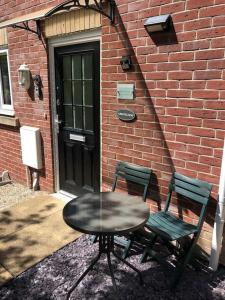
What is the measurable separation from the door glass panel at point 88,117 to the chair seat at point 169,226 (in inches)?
58.4

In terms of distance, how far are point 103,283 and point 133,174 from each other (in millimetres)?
1138

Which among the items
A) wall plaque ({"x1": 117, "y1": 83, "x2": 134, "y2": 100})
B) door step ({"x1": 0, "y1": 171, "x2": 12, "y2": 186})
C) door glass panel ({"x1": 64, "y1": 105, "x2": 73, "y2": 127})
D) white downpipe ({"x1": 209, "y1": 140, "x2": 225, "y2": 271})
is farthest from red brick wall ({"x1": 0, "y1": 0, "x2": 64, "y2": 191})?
white downpipe ({"x1": 209, "y1": 140, "x2": 225, "y2": 271})

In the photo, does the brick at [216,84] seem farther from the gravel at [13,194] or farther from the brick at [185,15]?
the gravel at [13,194]

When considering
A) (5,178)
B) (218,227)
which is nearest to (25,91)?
(5,178)

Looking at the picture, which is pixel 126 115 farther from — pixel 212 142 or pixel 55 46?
pixel 55 46

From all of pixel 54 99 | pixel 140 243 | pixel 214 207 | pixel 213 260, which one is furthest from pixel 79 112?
pixel 213 260

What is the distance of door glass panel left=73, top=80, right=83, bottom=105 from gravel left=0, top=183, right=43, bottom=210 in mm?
1744

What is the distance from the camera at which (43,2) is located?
11.7 feet

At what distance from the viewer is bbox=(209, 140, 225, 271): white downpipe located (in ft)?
7.66

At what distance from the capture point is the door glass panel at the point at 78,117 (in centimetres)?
359

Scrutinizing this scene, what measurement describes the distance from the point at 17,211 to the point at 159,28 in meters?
2.93

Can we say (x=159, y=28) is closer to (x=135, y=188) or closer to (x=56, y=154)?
(x=135, y=188)

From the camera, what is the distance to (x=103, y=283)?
2344 mm

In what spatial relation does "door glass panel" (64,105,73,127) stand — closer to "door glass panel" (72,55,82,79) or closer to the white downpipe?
"door glass panel" (72,55,82,79)
